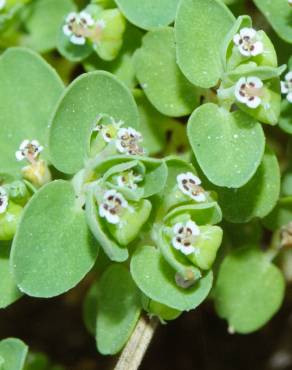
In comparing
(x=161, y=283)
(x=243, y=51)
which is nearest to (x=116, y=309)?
(x=161, y=283)

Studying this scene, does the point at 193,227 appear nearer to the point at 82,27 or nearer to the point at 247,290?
the point at 247,290

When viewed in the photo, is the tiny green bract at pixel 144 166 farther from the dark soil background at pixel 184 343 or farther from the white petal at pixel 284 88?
the dark soil background at pixel 184 343

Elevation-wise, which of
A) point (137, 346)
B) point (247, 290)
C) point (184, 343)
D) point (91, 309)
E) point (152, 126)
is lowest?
point (184, 343)

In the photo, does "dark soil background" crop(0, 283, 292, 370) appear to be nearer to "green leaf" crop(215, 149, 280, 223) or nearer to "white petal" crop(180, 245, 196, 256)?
"green leaf" crop(215, 149, 280, 223)

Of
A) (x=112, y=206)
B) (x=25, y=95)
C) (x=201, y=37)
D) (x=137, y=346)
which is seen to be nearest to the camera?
(x=112, y=206)

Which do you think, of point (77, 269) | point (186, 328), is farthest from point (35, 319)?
point (77, 269)

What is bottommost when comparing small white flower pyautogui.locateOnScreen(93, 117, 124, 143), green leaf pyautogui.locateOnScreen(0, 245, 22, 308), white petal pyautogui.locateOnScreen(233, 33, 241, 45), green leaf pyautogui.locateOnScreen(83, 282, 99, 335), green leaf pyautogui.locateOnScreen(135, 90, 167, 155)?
green leaf pyautogui.locateOnScreen(83, 282, 99, 335)

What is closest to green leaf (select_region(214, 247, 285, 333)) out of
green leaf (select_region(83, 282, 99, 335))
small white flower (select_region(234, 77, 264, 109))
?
green leaf (select_region(83, 282, 99, 335))
